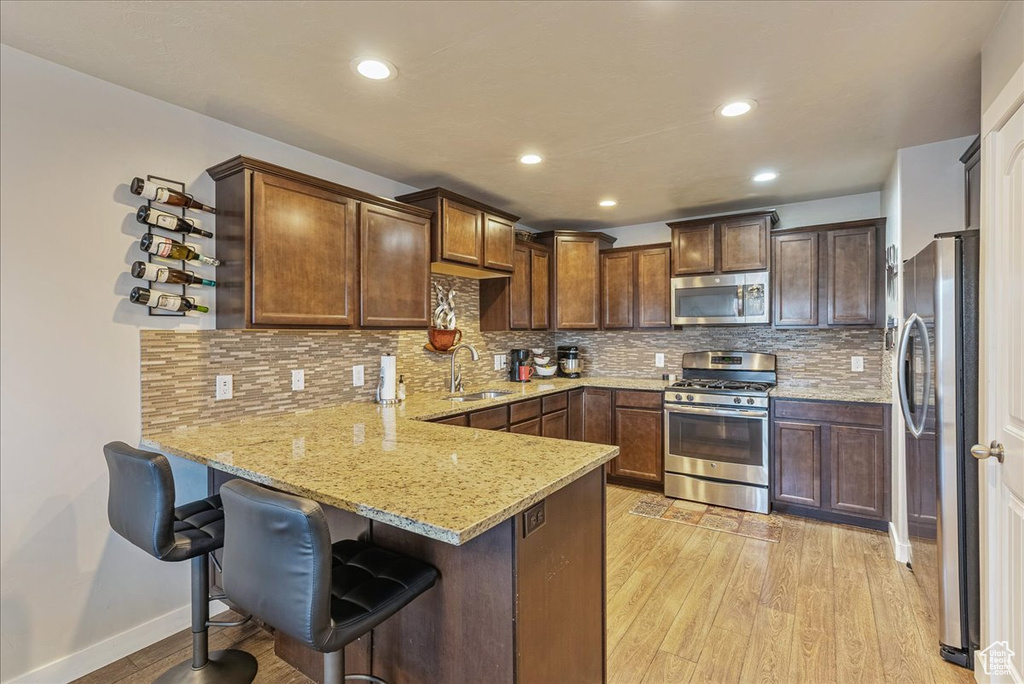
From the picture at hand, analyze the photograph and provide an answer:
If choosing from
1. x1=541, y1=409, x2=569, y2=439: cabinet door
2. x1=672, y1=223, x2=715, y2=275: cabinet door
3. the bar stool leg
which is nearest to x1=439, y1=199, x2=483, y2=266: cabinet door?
x1=541, y1=409, x2=569, y2=439: cabinet door

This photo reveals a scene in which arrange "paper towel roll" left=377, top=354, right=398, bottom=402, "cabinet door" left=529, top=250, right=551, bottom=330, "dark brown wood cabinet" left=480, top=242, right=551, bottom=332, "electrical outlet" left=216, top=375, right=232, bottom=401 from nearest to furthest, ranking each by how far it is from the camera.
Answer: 1. "electrical outlet" left=216, top=375, right=232, bottom=401
2. "paper towel roll" left=377, top=354, right=398, bottom=402
3. "dark brown wood cabinet" left=480, top=242, right=551, bottom=332
4. "cabinet door" left=529, top=250, right=551, bottom=330

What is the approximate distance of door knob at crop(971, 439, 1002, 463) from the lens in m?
1.62

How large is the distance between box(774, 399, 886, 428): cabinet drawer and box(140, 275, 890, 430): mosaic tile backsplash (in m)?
0.36

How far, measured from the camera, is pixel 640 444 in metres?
4.05

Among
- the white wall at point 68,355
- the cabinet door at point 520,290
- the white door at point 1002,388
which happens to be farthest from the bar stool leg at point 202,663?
the cabinet door at point 520,290

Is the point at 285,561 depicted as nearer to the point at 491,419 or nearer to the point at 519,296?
the point at 491,419

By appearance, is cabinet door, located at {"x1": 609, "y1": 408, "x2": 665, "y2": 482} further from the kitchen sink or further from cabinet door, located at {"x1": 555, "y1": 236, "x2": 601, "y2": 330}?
the kitchen sink

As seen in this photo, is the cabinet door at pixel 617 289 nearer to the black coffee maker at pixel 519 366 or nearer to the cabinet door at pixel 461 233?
the black coffee maker at pixel 519 366

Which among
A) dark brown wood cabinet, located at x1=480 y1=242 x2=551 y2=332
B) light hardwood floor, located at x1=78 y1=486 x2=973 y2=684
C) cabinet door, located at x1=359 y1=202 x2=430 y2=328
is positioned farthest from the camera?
dark brown wood cabinet, located at x1=480 y1=242 x2=551 y2=332

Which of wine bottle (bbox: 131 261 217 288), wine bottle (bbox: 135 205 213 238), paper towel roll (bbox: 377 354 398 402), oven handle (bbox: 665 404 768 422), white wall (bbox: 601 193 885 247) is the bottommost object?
oven handle (bbox: 665 404 768 422)

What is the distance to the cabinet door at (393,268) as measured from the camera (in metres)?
2.71

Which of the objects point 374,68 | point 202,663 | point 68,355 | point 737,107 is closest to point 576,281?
point 737,107

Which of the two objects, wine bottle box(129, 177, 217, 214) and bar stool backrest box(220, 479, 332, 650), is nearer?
bar stool backrest box(220, 479, 332, 650)

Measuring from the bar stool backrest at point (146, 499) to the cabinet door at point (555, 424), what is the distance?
2609mm
